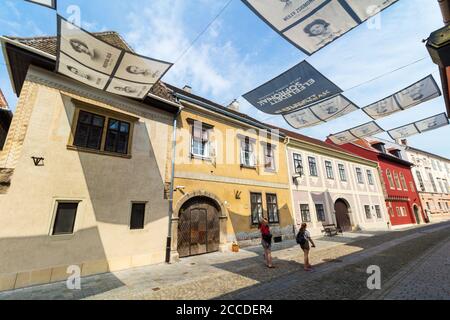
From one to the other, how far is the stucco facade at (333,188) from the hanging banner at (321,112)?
7.73 metres

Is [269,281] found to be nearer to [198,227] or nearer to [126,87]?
[198,227]

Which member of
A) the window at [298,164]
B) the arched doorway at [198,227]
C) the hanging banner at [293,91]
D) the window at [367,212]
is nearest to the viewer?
the hanging banner at [293,91]

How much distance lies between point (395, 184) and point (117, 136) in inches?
1210

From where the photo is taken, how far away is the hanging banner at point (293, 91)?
239 inches

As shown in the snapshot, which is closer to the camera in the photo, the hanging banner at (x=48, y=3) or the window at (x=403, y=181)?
the hanging banner at (x=48, y=3)

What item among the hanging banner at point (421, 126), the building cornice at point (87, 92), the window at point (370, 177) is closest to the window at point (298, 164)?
the hanging banner at point (421, 126)

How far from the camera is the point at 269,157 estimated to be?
1468cm

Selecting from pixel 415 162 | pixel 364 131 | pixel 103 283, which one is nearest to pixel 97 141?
pixel 103 283

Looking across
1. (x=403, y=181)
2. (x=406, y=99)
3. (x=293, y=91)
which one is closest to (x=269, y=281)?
(x=293, y=91)

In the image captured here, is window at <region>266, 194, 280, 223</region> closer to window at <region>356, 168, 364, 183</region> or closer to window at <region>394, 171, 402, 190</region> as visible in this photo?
window at <region>356, 168, 364, 183</region>

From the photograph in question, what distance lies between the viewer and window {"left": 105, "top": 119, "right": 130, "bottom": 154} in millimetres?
8391

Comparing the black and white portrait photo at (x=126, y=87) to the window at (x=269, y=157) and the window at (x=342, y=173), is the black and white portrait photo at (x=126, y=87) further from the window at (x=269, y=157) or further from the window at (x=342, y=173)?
the window at (x=342, y=173)
